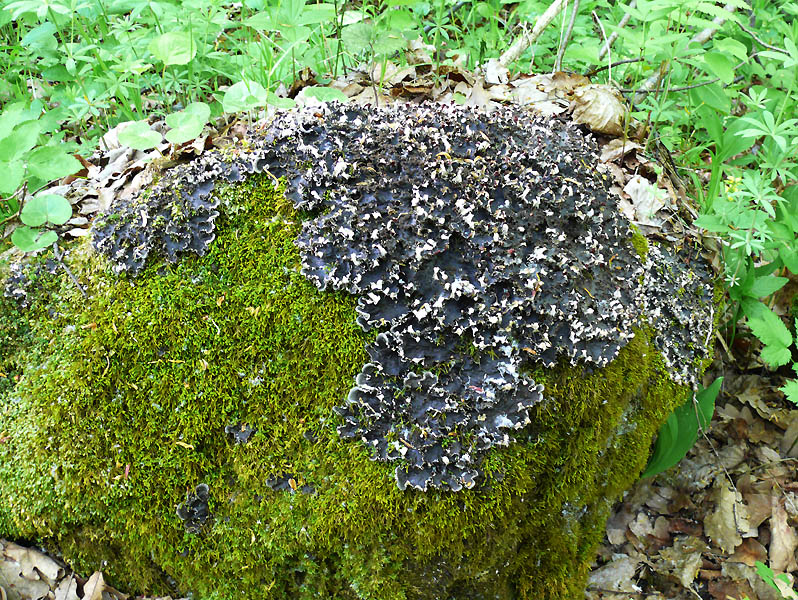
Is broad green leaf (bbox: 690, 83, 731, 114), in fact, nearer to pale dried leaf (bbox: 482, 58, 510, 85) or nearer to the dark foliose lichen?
the dark foliose lichen

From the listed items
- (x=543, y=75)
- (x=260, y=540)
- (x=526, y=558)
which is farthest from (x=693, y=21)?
(x=260, y=540)

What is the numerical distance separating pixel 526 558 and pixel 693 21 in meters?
2.94

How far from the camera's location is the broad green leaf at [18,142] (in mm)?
2600

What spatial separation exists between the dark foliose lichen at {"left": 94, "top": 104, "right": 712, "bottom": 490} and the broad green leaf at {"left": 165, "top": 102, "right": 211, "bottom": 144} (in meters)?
0.30

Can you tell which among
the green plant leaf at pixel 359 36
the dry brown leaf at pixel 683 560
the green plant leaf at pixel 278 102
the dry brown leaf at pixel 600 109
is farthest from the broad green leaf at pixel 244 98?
the dry brown leaf at pixel 683 560

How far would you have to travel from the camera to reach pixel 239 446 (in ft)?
8.07

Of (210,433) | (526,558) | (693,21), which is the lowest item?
(526,558)

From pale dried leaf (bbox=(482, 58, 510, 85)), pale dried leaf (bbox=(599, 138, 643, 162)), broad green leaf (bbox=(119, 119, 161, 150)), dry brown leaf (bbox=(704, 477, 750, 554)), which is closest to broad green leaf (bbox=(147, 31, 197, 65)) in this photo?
broad green leaf (bbox=(119, 119, 161, 150))

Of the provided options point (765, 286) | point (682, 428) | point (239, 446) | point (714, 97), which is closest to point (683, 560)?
point (682, 428)

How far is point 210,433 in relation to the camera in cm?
245

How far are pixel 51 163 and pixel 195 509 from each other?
1.79 m

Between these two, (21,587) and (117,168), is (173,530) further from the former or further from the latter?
(117,168)

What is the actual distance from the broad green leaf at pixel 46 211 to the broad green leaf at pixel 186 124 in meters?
0.60

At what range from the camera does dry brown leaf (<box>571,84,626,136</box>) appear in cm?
389
